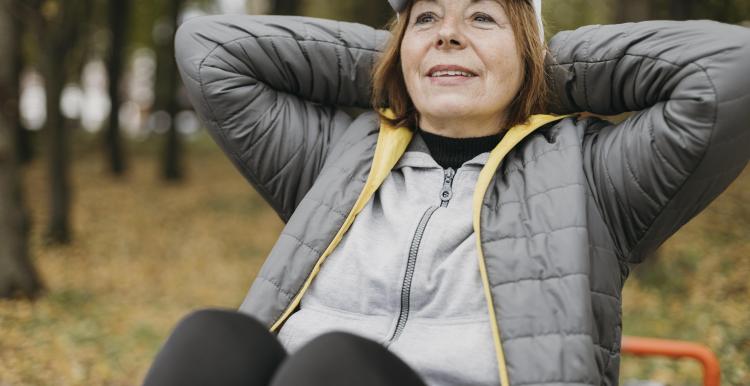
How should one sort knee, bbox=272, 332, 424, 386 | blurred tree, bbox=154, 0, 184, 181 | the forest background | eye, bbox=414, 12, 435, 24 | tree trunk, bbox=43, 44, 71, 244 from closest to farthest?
1. knee, bbox=272, 332, 424, 386
2. eye, bbox=414, 12, 435, 24
3. the forest background
4. tree trunk, bbox=43, 44, 71, 244
5. blurred tree, bbox=154, 0, 184, 181

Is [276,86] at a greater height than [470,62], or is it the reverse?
[470,62]

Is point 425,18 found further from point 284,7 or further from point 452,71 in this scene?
point 284,7

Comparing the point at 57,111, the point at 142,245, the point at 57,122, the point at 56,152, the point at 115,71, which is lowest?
the point at 142,245

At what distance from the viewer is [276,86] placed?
8.63ft

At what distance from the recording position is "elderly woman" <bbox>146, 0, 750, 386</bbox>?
1.88m

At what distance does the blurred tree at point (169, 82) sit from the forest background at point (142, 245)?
40 mm

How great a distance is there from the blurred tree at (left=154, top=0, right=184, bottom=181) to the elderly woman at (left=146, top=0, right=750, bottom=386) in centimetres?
761

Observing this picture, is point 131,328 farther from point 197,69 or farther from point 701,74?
point 701,74

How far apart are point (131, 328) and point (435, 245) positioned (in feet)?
16.5

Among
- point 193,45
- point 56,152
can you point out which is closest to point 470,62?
point 193,45

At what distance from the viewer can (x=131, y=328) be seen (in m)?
6.51

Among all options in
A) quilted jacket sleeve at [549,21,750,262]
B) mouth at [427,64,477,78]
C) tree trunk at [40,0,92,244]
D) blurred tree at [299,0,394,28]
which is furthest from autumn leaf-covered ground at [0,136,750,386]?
blurred tree at [299,0,394,28]

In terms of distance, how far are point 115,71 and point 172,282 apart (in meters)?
7.33

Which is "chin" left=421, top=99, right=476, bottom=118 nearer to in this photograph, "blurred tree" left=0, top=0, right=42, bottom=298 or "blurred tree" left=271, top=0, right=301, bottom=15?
"blurred tree" left=0, top=0, right=42, bottom=298
